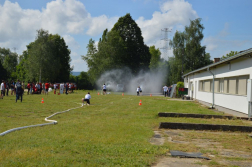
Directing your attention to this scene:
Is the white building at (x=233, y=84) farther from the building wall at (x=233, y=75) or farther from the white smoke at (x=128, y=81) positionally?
the white smoke at (x=128, y=81)

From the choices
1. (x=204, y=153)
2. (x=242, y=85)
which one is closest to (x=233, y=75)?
(x=242, y=85)

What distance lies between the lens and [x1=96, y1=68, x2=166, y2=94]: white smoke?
6216cm

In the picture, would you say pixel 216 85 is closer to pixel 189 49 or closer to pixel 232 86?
pixel 232 86

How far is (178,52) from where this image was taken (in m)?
58.7

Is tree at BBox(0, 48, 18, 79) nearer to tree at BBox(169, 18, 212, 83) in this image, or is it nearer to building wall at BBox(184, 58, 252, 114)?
tree at BBox(169, 18, 212, 83)

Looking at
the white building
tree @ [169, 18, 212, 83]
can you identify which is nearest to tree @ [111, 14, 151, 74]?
tree @ [169, 18, 212, 83]

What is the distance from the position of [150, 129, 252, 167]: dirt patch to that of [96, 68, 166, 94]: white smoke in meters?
49.4

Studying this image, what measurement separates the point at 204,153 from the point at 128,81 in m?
58.4

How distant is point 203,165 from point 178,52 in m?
54.2

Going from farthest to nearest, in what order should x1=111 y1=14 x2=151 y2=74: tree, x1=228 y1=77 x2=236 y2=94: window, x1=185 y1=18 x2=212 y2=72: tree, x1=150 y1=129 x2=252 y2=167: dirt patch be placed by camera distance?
x1=111 y1=14 x2=151 y2=74: tree → x1=185 y1=18 x2=212 y2=72: tree → x1=228 y1=77 x2=236 y2=94: window → x1=150 y1=129 x2=252 y2=167: dirt patch

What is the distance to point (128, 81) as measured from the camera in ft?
214

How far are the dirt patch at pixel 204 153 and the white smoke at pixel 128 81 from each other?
49.4m

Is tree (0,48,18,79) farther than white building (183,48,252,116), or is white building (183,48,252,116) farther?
tree (0,48,18,79)

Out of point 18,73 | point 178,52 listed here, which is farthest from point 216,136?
point 18,73
